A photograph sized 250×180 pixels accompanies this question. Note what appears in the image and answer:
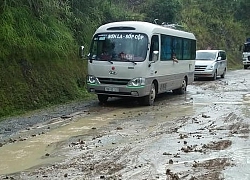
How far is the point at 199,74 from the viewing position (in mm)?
28609

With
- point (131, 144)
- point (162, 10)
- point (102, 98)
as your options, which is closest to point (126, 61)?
point (102, 98)

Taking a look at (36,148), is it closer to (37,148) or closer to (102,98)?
(37,148)

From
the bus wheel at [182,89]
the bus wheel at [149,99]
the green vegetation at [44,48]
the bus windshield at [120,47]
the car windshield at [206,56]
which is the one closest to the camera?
the green vegetation at [44,48]

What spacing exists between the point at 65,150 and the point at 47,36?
9016 mm

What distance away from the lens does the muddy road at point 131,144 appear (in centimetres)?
747

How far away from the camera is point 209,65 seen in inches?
1125

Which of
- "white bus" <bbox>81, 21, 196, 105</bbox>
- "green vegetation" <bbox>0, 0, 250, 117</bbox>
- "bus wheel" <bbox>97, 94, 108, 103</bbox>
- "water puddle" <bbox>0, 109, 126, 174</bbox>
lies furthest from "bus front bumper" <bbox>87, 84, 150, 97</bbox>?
"water puddle" <bbox>0, 109, 126, 174</bbox>

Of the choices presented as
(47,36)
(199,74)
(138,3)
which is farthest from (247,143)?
(138,3)

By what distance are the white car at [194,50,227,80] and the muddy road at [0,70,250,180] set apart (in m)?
12.8

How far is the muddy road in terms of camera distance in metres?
7.47

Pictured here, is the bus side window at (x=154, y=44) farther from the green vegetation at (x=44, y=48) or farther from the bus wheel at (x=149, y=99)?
the green vegetation at (x=44, y=48)

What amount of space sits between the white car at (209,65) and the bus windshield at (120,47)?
13558 millimetres

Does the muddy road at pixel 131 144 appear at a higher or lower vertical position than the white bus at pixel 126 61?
lower

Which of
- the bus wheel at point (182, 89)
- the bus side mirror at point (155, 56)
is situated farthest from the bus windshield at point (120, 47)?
the bus wheel at point (182, 89)
